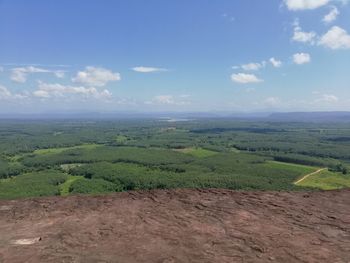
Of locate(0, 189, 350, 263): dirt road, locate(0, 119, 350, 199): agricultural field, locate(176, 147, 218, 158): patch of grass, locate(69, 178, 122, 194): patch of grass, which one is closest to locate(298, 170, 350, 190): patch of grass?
locate(0, 119, 350, 199): agricultural field

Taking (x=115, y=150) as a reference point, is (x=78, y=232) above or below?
above

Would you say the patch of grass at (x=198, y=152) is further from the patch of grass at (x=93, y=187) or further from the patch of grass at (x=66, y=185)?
the patch of grass at (x=93, y=187)

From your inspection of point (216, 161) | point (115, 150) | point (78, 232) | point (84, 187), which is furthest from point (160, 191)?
point (115, 150)

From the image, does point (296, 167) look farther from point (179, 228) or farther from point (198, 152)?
point (179, 228)

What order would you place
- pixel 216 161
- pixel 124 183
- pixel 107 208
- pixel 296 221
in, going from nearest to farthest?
pixel 296 221 < pixel 107 208 < pixel 124 183 < pixel 216 161

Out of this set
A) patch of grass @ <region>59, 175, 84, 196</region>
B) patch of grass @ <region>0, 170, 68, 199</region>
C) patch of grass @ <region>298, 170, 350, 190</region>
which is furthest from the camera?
patch of grass @ <region>298, 170, 350, 190</region>

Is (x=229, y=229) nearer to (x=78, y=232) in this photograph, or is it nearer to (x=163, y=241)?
(x=163, y=241)

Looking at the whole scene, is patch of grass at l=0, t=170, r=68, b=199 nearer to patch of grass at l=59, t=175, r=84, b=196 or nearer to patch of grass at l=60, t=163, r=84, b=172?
patch of grass at l=59, t=175, r=84, b=196
